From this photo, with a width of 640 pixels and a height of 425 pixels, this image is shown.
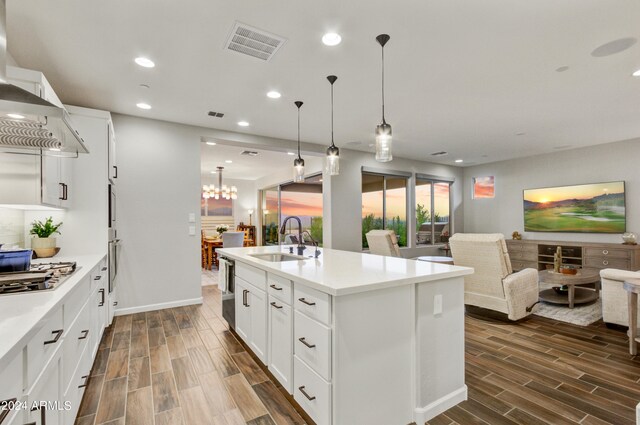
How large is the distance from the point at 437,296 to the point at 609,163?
261 inches

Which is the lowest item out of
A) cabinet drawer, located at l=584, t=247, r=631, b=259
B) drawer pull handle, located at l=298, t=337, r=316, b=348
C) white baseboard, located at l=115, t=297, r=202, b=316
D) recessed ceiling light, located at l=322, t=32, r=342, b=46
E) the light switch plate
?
white baseboard, located at l=115, t=297, r=202, b=316

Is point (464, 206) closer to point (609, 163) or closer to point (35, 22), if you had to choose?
point (609, 163)

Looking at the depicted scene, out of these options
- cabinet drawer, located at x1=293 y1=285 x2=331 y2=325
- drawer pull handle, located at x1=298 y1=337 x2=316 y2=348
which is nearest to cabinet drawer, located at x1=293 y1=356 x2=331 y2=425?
drawer pull handle, located at x1=298 y1=337 x2=316 y2=348

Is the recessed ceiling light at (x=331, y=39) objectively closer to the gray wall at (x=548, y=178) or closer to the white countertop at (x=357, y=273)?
the white countertop at (x=357, y=273)

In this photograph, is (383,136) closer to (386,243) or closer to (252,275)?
(252,275)

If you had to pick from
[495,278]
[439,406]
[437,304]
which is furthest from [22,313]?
[495,278]

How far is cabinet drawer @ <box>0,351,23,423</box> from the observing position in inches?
34.4

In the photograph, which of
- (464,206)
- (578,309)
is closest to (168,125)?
(578,309)

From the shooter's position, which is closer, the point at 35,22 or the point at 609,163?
the point at 35,22

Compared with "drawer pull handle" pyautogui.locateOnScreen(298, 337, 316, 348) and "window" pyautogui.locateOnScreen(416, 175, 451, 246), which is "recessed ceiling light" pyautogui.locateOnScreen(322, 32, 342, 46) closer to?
"drawer pull handle" pyautogui.locateOnScreen(298, 337, 316, 348)

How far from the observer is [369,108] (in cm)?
409

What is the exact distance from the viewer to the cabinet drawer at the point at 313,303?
164 centimetres

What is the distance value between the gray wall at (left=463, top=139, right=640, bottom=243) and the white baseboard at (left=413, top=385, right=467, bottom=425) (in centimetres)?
622

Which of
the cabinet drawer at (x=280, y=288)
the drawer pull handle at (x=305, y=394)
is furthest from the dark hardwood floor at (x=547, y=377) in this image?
the cabinet drawer at (x=280, y=288)
